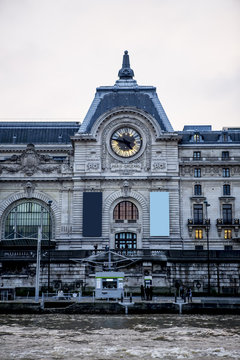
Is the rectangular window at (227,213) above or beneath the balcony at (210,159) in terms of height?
beneath

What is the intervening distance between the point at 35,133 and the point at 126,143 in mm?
17293

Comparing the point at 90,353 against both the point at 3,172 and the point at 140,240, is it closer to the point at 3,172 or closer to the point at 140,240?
the point at 140,240

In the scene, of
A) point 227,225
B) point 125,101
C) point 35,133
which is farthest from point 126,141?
point 227,225

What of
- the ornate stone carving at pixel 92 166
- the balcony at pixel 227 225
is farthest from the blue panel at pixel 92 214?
the balcony at pixel 227 225

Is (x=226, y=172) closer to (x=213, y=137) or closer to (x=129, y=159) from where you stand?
(x=213, y=137)

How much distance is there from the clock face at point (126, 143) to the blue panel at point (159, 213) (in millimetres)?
7422

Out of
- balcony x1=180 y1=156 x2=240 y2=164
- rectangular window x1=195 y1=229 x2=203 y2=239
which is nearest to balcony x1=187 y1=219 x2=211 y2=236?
rectangular window x1=195 y1=229 x2=203 y2=239

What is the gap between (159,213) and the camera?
73.4 metres

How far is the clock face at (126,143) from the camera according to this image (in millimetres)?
77375

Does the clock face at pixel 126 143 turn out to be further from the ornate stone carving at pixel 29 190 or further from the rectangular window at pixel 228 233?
the rectangular window at pixel 228 233

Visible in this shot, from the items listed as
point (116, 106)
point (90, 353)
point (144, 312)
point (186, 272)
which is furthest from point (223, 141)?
point (90, 353)

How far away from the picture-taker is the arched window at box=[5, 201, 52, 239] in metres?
76.1

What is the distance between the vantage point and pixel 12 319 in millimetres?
43094

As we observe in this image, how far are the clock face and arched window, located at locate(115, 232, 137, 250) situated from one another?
11632mm
